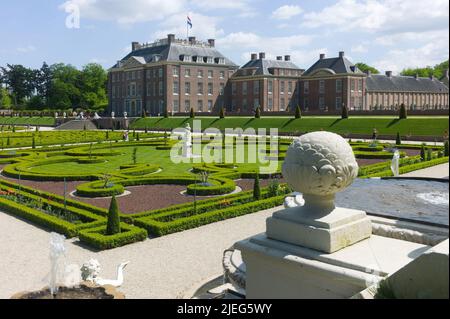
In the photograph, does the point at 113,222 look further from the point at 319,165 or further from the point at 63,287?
the point at 319,165

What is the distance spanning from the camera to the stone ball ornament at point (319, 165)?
Answer: 18.8ft

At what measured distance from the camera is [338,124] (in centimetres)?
4600

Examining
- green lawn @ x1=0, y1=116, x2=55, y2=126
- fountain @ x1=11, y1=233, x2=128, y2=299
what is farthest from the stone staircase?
fountain @ x1=11, y1=233, x2=128, y2=299

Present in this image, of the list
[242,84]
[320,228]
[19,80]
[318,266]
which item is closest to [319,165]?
[320,228]

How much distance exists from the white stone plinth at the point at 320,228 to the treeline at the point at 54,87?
90.9 metres

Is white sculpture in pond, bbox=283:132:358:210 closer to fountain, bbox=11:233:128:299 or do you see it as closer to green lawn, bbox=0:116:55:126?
fountain, bbox=11:233:128:299

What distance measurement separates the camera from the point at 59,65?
109 meters

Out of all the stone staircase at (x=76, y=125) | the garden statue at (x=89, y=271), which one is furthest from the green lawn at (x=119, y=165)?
the stone staircase at (x=76, y=125)

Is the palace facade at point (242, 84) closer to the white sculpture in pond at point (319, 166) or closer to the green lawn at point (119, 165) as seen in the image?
the green lawn at point (119, 165)

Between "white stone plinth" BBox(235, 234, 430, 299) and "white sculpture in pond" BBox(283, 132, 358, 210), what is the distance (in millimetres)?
747

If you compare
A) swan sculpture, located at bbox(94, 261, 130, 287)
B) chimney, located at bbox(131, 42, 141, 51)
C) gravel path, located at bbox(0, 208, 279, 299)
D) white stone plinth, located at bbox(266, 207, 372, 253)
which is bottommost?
gravel path, located at bbox(0, 208, 279, 299)

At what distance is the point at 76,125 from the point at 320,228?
204 feet

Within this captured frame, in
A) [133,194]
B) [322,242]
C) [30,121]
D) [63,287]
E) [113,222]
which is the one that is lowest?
[133,194]

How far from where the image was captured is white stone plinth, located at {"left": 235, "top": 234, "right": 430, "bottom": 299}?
5.34 meters
